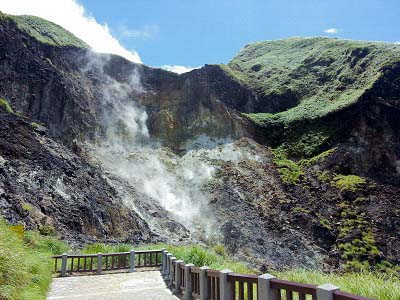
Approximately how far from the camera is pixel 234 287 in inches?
325

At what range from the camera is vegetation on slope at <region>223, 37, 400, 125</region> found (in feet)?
198

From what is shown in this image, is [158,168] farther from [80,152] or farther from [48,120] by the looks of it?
[48,120]

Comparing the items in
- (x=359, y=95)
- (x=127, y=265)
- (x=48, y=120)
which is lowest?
(x=127, y=265)

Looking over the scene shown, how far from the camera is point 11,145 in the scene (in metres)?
31.0

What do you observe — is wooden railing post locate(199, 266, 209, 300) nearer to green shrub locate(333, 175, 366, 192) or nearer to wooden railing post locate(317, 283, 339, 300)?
wooden railing post locate(317, 283, 339, 300)

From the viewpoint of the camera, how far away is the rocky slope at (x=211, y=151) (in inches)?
1299

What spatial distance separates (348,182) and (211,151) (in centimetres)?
1728

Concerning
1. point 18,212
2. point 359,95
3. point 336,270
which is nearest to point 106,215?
point 18,212

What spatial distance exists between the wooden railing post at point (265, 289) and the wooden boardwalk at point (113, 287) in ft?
18.9

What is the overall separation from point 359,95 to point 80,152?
38.7 metres

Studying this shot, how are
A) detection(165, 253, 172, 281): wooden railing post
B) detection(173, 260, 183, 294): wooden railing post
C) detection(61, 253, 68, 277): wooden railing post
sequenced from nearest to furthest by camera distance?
1. detection(173, 260, 183, 294): wooden railing post
2. detection(165, 253, 172, 281): wooden railing post
3. detection(61, 253, 68, 277): wooden railing post

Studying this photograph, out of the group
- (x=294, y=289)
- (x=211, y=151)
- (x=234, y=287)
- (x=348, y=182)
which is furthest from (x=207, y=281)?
(x=211, y=151)

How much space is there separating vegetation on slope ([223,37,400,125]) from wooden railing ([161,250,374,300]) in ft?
162

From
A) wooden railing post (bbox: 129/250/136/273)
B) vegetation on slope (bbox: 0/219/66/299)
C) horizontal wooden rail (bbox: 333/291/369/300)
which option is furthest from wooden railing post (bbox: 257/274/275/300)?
wooden railing post (bbox: 129/250/136/273)
